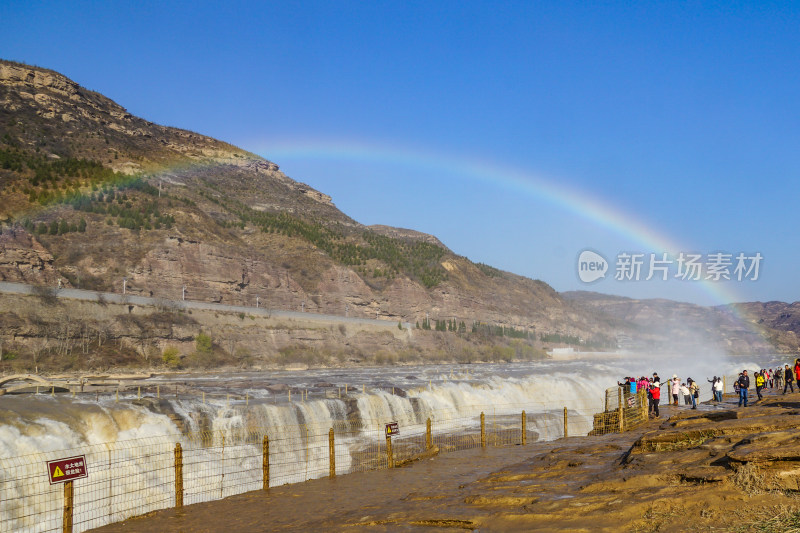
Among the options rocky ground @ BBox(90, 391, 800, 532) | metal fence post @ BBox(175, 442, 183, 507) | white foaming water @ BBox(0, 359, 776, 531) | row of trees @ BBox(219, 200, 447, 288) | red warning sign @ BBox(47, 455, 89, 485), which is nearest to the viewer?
rocky ground @ BBox(90, 391, 800, 532)

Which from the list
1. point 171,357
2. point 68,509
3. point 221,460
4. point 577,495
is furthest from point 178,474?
point 171,357

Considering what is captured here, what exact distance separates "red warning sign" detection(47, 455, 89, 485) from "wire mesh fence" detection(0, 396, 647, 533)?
257 centimetres

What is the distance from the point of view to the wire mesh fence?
15.1m

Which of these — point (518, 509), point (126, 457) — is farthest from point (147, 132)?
point (518, 509)

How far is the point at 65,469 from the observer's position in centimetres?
970

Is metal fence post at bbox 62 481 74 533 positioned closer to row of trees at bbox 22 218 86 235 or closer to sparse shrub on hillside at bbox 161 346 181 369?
sparse shrub on hillside at bbox 161 346 181 369

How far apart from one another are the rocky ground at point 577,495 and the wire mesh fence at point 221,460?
1.32 meters

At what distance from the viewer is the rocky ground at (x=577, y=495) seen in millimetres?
7891

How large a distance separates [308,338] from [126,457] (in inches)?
2692

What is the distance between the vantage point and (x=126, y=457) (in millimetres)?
20219

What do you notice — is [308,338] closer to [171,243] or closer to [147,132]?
[171,243]

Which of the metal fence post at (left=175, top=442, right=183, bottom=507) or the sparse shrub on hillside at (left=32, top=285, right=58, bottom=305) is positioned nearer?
the metal fence post at (left=175, top=442, right=183, bottom=507)

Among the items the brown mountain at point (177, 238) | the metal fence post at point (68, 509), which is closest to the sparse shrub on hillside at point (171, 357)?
→ the brown mountain at point (177, 238)

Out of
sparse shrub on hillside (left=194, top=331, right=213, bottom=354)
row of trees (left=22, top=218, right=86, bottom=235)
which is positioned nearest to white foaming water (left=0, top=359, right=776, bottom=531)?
sparse shrub on hillside (left=194, top=331, right=213, bottom=354)
